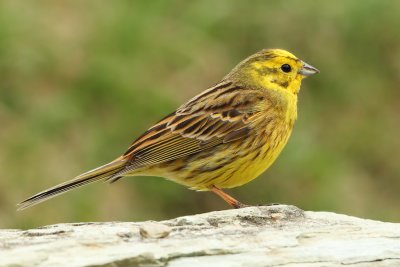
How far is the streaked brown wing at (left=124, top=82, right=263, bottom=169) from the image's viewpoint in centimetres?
620

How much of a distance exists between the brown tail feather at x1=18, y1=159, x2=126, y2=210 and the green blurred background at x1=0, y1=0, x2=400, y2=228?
1797 mm

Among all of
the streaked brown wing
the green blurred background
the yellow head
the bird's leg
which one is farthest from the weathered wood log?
the green blurred background

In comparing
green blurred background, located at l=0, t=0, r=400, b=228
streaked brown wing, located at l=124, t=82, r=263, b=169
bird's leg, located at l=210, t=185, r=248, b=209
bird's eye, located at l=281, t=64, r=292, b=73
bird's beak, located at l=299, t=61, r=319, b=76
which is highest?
green blurred background, located at l=0, t=0, r=400, b=228

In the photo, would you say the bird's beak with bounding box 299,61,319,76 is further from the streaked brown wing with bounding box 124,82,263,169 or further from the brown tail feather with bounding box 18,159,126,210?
the brown tail feather with bounding box 18,159,126,210

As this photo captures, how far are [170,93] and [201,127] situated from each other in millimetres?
2599

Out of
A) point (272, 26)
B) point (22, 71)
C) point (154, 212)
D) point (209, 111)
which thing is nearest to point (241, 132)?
point (209, 111)

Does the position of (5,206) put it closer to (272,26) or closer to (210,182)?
(210,182)

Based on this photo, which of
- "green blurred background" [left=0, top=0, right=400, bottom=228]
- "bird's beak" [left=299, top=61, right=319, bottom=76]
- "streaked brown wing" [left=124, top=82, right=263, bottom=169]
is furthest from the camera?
"green blurred background" [left=0, top=0, right=400, bottom=228]

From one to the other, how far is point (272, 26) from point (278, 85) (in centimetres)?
337

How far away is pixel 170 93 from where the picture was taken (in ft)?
29.2

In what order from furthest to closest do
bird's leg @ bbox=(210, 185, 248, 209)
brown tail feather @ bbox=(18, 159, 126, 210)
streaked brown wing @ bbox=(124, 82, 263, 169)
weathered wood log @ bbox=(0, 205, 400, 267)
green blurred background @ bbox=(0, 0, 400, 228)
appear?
green blurred background @ bbox=(0, 0, 400, 228) → streaked brown wing @ bbox=(124, 82, 263, 169) → bird's leg @ bbox=(210, 185, 248, 209) → brown tail feather @ bbox=(18, 159, 126, 210) → weathered wood log @ bbox=(0, 205, 400, 267)

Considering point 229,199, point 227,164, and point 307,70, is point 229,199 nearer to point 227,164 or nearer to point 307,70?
point 227,164

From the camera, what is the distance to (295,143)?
28.9 ft

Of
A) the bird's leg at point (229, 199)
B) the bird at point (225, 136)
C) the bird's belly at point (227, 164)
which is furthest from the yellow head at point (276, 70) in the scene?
the bird's leg at point (229, 199)
